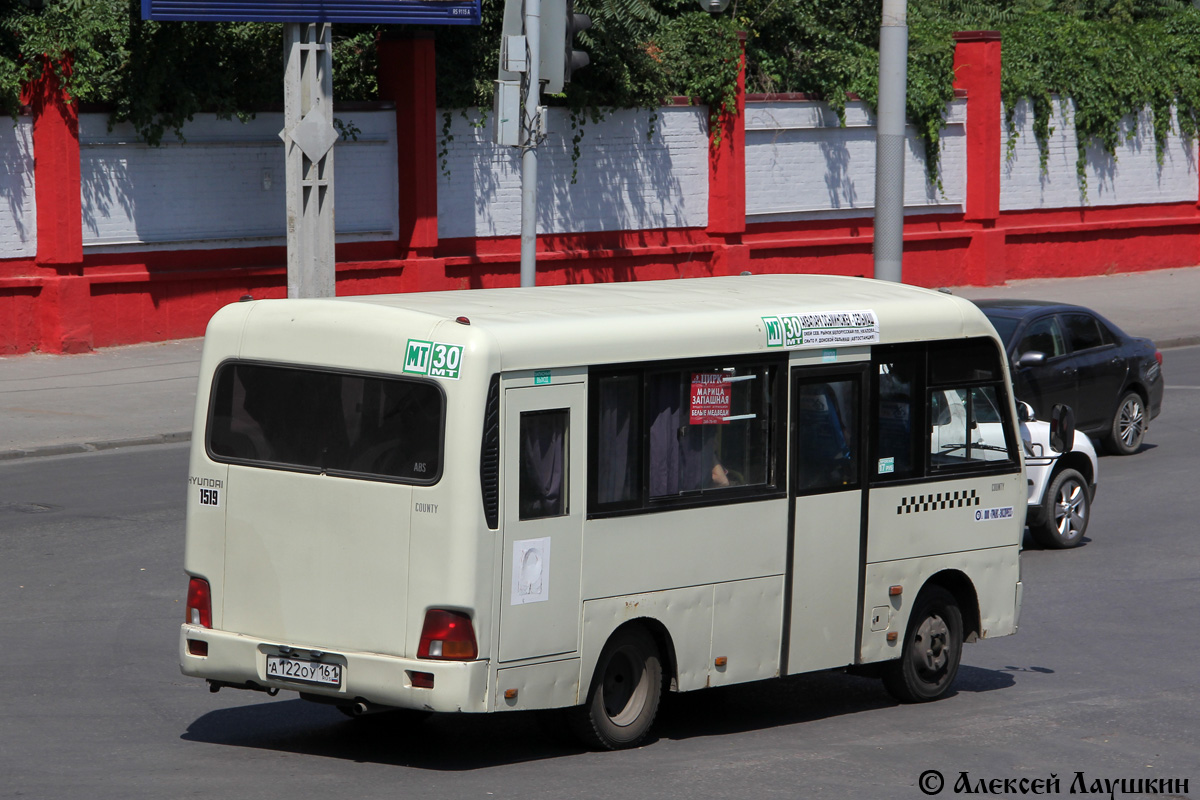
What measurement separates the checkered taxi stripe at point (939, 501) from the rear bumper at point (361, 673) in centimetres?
279

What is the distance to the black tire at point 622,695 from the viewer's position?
26.5 ft

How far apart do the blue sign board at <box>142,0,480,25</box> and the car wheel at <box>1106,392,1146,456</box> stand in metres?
11.1

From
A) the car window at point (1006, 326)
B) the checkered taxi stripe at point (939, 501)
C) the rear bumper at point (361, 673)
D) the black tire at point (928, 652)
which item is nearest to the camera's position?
the rear bumper at point (361, 673)

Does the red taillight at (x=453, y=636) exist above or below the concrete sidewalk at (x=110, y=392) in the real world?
above

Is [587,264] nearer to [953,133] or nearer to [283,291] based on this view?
[283,291]

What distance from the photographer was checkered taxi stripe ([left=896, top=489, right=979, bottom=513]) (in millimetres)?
9219

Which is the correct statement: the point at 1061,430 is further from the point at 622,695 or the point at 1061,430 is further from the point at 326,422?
the point at 326,422

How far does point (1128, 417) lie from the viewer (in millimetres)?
17875

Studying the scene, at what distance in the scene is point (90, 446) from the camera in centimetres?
1698

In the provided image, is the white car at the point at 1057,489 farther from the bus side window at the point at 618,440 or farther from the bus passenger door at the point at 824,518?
the bus side window at the point at 618,440

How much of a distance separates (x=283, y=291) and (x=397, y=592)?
18126 mm

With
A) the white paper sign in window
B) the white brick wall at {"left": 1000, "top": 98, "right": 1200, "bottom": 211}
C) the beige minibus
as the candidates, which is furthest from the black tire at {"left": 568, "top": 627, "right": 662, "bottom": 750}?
the white brick wall at {"left": 1000, "top": 98, "right": 1200, "bottom": 211}

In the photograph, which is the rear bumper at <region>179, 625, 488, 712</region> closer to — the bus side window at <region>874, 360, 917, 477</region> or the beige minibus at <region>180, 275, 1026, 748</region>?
the beige minibus at <region>180, 275, 1026, 748</region>

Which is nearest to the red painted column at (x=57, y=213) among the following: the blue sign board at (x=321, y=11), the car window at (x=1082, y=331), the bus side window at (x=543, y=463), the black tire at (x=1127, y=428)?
the blue sign board at (x=321, y=11)
